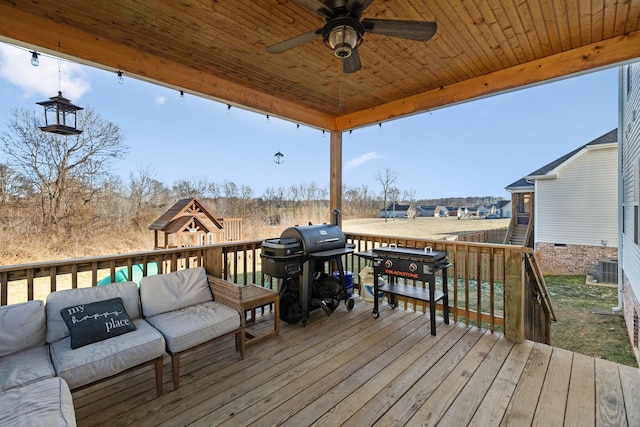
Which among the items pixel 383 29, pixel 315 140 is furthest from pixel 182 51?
pixel 315 140

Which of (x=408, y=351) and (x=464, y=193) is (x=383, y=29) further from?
(x=464, y=193)

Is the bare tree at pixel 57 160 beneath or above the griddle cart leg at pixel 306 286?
above

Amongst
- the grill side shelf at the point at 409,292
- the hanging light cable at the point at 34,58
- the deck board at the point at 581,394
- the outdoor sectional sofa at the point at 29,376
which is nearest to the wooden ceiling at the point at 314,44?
the hanging light cable at the point at 34,58

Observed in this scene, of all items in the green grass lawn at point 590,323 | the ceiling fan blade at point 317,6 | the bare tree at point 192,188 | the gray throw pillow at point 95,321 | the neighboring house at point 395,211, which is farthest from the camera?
the bare tree at point 192,188

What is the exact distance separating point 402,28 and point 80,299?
10.2 ft

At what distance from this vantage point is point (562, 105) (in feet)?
17.4

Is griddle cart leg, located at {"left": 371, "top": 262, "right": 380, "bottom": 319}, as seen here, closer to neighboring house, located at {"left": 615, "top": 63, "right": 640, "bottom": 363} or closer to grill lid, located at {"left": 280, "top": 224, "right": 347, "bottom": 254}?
grill lid, located at {"left": 280, "top": 224, "right": 347, "bottom": 254}

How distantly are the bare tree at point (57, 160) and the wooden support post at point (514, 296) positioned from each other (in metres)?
5.85

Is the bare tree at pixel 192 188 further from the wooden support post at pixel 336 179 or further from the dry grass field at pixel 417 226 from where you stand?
the dry grass field at pixel 417 226

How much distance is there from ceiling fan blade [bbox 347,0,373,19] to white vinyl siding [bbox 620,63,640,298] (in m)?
4.93

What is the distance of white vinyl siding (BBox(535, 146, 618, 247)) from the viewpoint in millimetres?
7859

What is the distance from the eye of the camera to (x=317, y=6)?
175cm

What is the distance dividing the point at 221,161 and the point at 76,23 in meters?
3.77

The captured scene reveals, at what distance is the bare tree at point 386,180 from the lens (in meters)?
5.52
